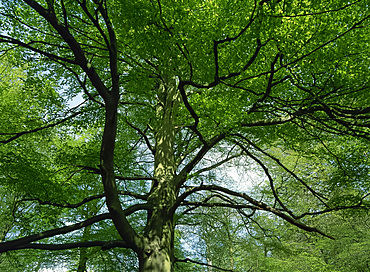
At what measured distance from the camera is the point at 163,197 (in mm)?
5289

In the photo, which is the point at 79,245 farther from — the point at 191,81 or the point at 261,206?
the point at 261,206

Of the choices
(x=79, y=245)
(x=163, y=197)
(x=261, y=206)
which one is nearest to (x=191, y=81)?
(x=163, y=197)

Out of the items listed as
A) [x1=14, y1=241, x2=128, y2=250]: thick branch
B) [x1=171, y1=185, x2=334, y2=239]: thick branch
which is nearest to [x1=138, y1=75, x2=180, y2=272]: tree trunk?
[x1=171, y1=185, x2=334, y2=239]: thick branch

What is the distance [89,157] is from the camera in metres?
6.28

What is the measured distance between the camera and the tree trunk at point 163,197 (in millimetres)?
4246

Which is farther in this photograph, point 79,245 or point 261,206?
point 261,206

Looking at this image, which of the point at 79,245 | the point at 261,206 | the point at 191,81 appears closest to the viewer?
the point at 79,245

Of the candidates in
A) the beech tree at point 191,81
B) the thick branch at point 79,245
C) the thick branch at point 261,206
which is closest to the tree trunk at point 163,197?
the beech tree at point 191,81

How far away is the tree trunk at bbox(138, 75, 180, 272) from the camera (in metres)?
4.25

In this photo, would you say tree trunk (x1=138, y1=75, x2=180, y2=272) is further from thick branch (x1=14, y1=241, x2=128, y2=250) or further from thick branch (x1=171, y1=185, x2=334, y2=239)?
thick branch (x1=14, y1=241, x2=128, y2=250)

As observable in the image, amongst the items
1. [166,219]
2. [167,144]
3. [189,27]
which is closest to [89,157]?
[167,144]

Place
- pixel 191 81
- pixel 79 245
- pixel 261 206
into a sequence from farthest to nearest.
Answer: pixel 261 206, pixel 191 81, pixel 79 245

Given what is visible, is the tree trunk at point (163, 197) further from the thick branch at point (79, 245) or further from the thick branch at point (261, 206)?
the thick branch at point (79, 245)

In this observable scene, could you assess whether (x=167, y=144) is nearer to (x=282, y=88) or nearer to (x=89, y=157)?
(x=89, y=157)
